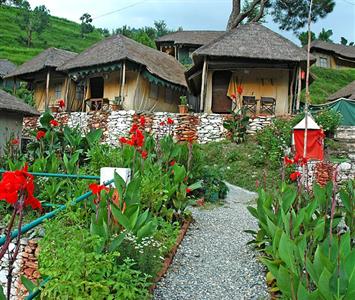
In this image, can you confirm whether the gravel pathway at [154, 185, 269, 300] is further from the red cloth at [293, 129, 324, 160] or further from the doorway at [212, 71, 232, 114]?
the doorway at [212, 71, 232, 114]

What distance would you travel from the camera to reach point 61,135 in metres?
9.78

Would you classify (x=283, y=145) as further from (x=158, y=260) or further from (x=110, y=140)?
(x=158, y=260)

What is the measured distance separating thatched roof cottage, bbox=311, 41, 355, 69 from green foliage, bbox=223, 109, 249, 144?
3380cm

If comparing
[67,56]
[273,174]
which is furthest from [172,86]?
[273,174]

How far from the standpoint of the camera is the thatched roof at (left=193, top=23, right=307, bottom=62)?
17.0m

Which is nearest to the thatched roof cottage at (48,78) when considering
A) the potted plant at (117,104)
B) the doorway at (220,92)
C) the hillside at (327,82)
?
the potted plant at (117,104)

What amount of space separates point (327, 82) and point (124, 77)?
24.2 metres

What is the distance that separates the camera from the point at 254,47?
1761cm

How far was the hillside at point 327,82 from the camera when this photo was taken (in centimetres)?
3378

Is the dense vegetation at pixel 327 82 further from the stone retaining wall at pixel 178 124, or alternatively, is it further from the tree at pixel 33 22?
the tree at pixel 33 22

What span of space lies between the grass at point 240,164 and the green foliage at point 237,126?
0.24 metres

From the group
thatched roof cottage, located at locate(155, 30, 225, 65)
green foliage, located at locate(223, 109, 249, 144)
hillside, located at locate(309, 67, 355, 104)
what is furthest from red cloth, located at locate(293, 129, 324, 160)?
thatched roof cottage, located at locate(155, 30, 225, 65)

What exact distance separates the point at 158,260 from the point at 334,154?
971 centimetres

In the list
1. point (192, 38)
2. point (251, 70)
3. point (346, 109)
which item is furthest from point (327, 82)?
point (251, 70)
